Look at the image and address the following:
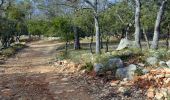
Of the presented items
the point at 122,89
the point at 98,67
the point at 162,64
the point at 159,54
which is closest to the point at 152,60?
the point at 162,64

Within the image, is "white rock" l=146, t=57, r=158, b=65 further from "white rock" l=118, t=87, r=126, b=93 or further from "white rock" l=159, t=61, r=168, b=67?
"white rock" l=118, t=87, r=126, b=93

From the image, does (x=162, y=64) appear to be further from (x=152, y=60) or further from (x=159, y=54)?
(x=159, y=54)

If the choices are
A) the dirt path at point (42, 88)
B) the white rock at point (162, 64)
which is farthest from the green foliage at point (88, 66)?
the white rock at point (162, 64)

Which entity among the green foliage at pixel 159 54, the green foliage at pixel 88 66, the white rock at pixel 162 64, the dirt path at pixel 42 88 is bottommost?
the dirt path at pixel 42 88

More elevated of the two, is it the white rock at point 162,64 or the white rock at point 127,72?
the white rock at point 162,64

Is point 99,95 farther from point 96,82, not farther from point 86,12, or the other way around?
point 86,12

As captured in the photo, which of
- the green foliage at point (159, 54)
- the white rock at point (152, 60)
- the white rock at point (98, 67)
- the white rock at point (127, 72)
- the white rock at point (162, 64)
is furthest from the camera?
the green foliage at point (159, 54)

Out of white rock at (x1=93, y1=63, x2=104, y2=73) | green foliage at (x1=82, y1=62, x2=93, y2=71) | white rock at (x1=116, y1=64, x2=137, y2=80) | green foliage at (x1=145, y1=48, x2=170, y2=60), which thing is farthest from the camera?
green foliage at (x1=82, y1=62, x2=93, y2=71)

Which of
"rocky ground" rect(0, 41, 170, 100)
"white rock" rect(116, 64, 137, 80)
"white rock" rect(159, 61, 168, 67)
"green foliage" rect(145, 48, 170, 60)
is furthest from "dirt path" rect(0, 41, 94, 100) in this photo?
"green foliage" rect(145, 48, 170, 60)

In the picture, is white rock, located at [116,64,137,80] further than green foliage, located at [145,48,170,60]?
No

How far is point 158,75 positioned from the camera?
13.8 meters

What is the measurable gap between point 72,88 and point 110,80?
1.70m

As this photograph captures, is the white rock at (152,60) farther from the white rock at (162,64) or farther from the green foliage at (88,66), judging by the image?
the green foliage at (88,66)

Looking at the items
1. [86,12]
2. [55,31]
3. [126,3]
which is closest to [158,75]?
[126,3]
